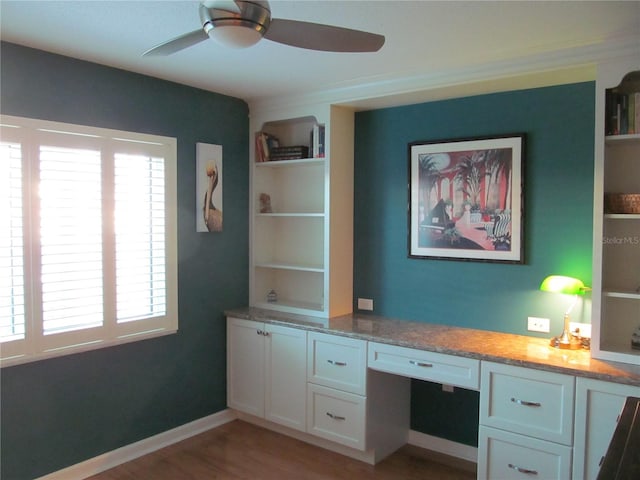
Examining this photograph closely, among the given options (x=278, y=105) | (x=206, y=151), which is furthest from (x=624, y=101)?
(x=206, y=151)

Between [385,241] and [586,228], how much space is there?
53.6 inches

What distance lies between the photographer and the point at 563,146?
3.09m

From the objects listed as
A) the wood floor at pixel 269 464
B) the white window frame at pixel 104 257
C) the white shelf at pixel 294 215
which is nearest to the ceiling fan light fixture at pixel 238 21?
the white window frame at pixel 104 257

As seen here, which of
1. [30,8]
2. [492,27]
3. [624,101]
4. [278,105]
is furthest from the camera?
[278,105]

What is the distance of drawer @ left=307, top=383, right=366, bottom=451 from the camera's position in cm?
335

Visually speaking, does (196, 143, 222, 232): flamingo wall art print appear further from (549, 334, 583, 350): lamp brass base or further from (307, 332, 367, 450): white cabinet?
(549, 334, 583, 350): lamp brass base

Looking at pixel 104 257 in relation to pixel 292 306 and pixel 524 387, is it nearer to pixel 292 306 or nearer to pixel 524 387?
pixel 292 306

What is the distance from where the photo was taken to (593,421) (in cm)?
A: 253

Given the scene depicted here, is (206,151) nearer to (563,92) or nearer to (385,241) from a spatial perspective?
(385,241)

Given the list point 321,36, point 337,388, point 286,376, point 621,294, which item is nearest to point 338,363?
point 337,388

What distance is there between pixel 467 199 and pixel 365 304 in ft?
3.72

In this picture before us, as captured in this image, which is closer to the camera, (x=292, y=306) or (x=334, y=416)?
(x=334, y=416)

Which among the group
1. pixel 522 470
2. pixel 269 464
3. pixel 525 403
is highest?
pixel 525 403

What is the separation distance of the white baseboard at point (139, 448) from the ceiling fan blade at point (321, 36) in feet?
9.27
